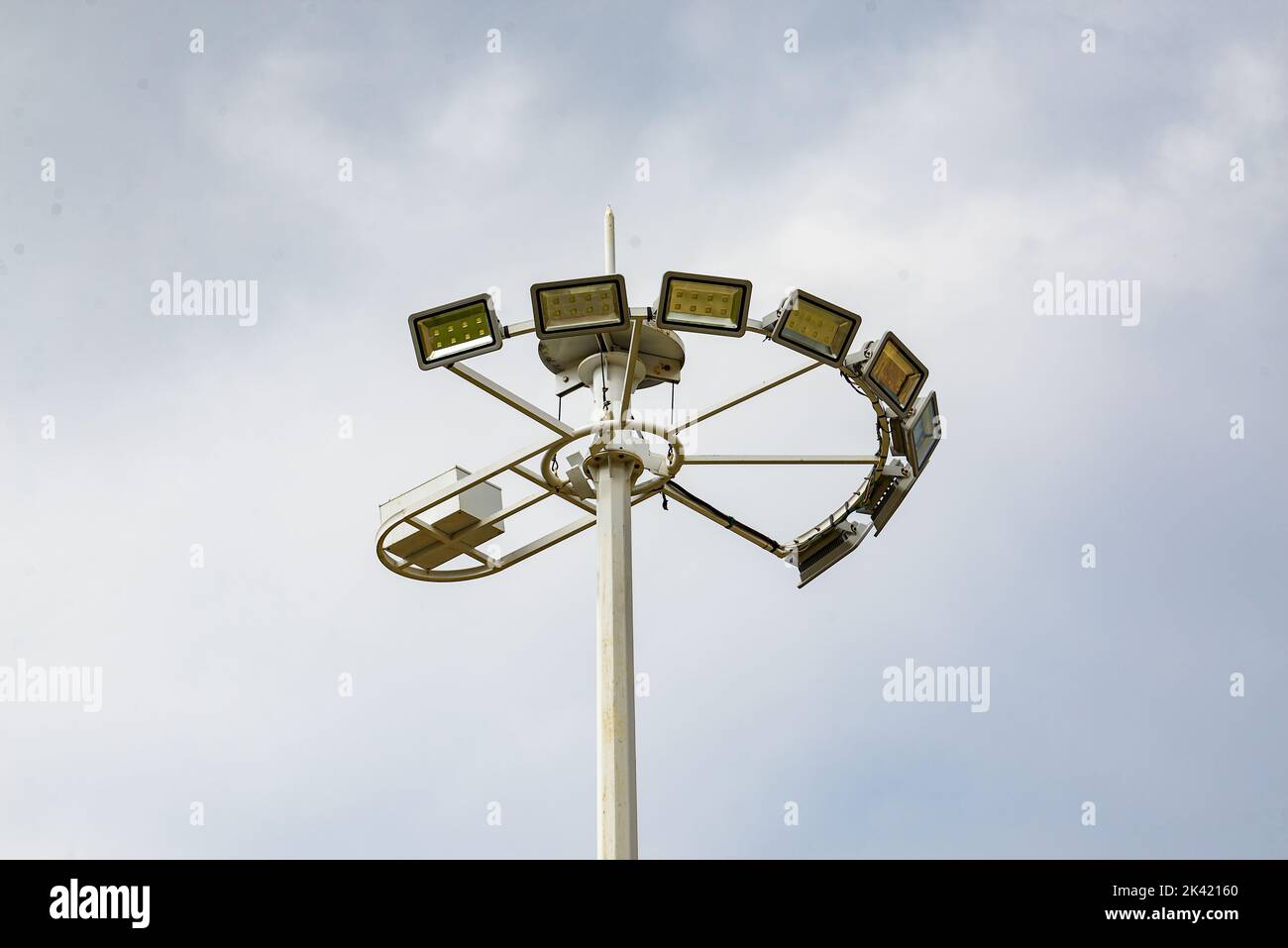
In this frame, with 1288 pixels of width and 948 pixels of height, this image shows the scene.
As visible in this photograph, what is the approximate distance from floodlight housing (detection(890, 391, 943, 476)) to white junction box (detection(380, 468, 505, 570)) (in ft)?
15.7

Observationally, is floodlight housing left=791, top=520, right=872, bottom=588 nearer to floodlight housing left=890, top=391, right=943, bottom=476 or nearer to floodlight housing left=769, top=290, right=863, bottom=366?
floodlight housing left=890, top=391, right=943, bottom=476

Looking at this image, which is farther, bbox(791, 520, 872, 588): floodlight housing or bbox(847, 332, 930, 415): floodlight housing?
bbox(791, 520, 872, 588): floodlight housing

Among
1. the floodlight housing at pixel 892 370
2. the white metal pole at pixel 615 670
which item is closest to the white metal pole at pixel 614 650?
the white metal pole at pixel 615 670

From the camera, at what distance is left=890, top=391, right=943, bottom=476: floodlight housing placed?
20531 mm

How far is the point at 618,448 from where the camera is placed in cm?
2009

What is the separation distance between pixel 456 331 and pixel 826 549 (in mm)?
5785

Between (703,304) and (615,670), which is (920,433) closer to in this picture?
(703,304)

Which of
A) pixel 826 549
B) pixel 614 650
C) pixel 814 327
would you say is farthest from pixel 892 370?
pixel 614 650

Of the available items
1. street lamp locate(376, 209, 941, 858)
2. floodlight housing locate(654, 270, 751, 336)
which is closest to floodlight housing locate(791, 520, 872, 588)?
street lamp locate(376, 209, 941, 858)

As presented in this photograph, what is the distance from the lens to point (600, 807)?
18516 millimetres

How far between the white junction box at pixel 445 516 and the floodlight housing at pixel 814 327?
13.3ft

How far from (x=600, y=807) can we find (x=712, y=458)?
13.9 feet

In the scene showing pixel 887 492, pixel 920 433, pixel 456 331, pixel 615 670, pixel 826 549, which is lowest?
pixel 615 670
